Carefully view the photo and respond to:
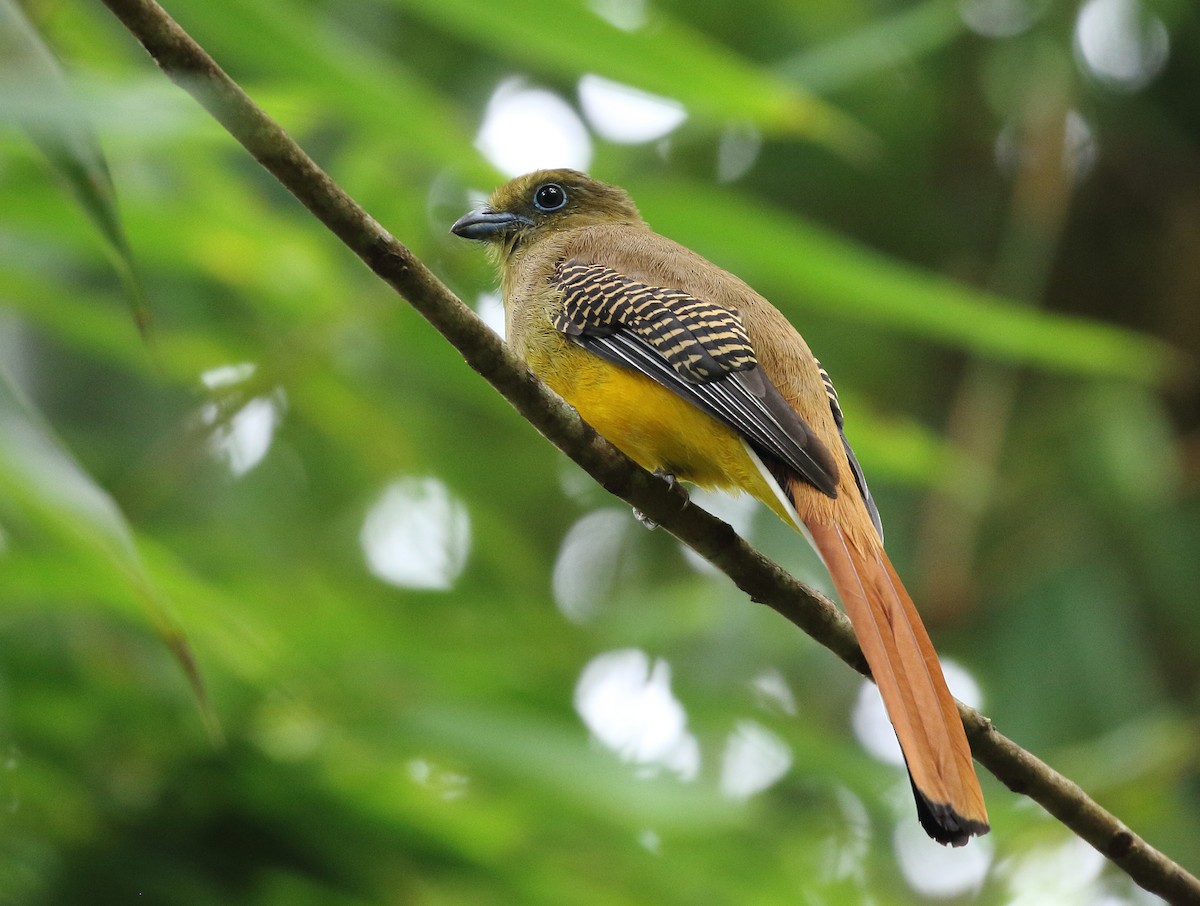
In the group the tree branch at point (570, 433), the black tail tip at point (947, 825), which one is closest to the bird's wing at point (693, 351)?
the tree branch at point (570, 433)

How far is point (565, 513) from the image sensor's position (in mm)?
6789

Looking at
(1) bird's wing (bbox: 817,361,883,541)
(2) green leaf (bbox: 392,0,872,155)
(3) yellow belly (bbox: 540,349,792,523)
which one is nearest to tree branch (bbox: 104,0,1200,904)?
(3) yellow belly (bbox: 540,349,792,523)

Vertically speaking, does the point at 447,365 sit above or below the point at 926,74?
below

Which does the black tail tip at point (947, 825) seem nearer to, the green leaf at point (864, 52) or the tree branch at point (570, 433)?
the tree branch at point (570, 433)

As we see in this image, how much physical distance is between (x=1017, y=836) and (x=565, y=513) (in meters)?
2.59

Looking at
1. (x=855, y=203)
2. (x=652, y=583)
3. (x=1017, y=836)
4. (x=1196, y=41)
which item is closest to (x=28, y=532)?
(x=1017, y=836)

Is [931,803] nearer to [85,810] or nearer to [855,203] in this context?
[85,810]

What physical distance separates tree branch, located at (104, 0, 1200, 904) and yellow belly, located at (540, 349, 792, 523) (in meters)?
0.42

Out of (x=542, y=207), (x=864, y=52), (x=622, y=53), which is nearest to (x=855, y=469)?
(x=622, y=53)

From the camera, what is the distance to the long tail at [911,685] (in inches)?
88.1

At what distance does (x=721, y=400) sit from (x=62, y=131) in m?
1.48

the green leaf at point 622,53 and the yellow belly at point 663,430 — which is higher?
the green leaf at point 622,53

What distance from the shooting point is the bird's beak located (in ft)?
14.2

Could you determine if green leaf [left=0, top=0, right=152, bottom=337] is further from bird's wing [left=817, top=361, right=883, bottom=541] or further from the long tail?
bird's wing [left=817, top=361, right=883, bottom=541]
